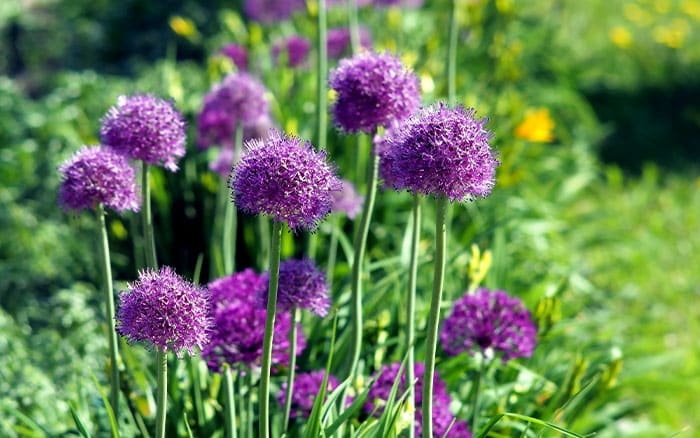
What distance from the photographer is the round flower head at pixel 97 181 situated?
2168 mm

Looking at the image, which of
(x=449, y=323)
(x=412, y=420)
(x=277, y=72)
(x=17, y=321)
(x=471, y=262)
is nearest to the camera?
(x=412, y=420)

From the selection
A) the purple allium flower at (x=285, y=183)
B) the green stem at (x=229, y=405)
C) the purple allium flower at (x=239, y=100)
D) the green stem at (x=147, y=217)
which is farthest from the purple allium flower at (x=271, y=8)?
the purple allium flower at (x=285, y=183)

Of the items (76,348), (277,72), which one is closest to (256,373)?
(76,348)

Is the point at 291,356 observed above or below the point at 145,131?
below

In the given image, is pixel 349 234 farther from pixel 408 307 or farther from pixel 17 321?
pixel 408 307

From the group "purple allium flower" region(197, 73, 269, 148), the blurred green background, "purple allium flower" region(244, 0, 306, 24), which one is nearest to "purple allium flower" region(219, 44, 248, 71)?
the blurred green background

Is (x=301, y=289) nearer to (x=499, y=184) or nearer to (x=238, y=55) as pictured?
(x=499, y=184)

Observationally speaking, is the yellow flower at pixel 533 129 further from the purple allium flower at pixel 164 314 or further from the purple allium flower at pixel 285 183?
the purple allium flower at pixel 164 314

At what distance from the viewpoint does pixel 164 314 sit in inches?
69.7

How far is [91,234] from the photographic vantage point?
4.44 meters

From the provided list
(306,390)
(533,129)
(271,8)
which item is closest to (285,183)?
(306,390)

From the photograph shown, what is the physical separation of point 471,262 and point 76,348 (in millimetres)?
1665

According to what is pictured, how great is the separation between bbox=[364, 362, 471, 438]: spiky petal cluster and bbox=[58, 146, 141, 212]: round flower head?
0.78 meters

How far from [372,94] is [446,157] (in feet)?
1.67
